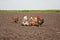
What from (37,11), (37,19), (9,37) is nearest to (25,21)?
(37,19)

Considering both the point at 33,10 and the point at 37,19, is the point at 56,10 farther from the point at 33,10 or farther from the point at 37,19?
the point at 37,19

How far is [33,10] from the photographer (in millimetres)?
2100

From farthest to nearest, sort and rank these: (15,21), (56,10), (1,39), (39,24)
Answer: (56,10), (15,21), (39,24), (1,39)

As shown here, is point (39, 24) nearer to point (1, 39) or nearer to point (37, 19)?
point (37, 19)

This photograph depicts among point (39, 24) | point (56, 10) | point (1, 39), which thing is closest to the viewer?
point (1, 39)

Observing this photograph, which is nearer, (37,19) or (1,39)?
(1,39)

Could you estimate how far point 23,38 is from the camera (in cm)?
78

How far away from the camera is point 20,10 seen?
2.10 m

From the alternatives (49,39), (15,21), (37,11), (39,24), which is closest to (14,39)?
(49,39)

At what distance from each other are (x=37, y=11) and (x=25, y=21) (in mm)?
941

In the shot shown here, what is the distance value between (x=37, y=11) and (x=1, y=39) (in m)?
1.36

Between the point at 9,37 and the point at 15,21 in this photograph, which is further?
the point at 15,21

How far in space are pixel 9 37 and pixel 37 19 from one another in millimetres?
365

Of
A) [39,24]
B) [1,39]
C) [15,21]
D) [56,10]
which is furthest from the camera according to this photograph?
[56,10]
